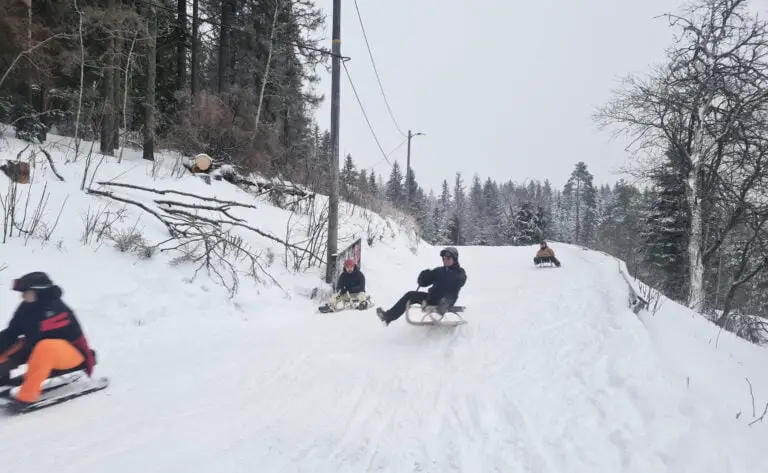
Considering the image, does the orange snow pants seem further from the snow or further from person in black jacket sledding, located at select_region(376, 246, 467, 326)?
person in black jacket sledding, located at select_region(376, 246, 467, 326)

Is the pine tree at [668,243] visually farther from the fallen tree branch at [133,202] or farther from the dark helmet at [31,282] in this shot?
the dark helmet at [31,282]

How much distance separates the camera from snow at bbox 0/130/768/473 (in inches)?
134

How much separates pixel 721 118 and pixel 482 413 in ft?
53.9

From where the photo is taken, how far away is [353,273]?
9.77 m

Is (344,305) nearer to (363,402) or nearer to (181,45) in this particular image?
(363,402)

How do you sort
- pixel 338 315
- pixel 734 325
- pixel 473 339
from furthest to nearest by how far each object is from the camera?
pixel 734 325, pixel 338 315, pixel 473 339

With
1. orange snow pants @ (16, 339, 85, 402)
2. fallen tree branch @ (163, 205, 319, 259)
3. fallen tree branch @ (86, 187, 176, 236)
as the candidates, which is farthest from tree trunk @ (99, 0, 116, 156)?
orange snow pants @ (16, 339, 85, 402)

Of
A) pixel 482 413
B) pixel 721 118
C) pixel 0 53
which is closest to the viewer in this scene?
pixel 482 413

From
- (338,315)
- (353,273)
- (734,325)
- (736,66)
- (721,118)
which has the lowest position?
(734,325)

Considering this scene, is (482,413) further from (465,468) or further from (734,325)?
(734,325)

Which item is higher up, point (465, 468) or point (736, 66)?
point (736, 66)

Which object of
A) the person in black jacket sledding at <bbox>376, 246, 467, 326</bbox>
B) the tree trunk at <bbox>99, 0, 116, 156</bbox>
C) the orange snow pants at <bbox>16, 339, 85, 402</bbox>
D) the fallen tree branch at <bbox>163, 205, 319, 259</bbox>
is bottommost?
the orange snow pants at <bbox>16, 339, 85, 402</bbox>

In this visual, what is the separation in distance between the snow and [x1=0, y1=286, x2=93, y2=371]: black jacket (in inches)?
28.0

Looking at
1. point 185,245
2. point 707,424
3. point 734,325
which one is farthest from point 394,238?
point 707,424
